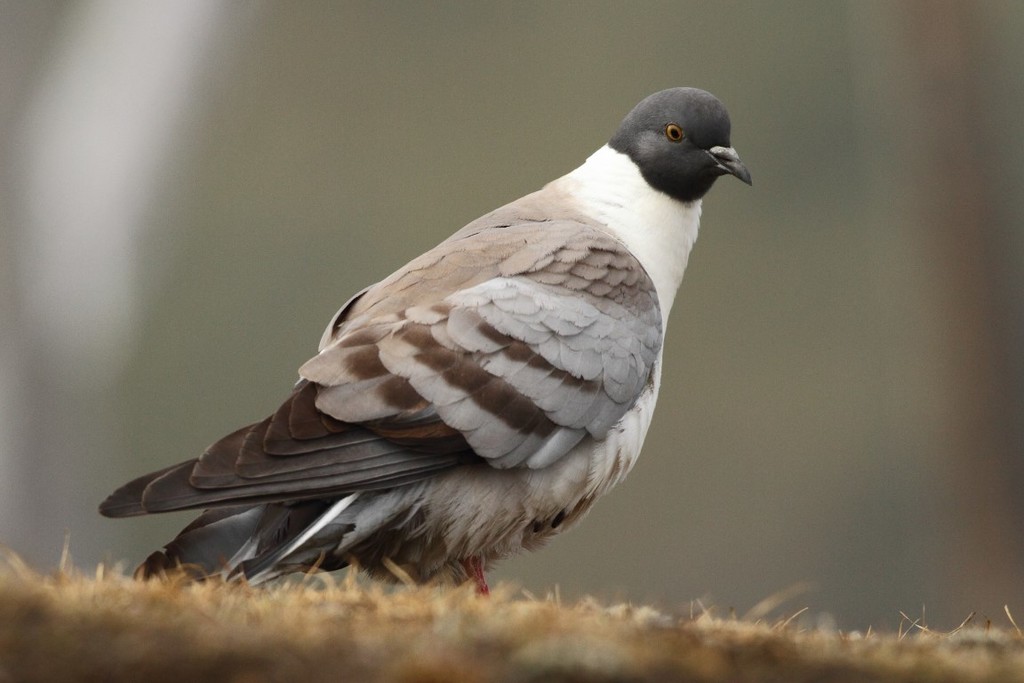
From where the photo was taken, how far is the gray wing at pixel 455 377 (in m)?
4.30

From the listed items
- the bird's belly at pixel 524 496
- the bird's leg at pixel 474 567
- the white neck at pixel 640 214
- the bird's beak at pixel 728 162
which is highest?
the bird's beak at pixel 728 162

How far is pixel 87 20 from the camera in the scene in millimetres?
13234

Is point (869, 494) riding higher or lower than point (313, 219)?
lower

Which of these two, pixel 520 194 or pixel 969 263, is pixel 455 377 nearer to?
pixel 969 263

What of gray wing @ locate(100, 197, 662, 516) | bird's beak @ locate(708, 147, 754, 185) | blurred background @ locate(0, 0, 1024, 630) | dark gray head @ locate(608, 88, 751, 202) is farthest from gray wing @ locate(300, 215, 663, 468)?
blurred background @ locate(0, 0, 1024, 630)

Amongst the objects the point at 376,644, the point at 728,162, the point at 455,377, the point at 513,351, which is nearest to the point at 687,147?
the point at 728,162

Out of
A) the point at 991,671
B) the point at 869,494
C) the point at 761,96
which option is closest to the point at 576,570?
the point at 869,494

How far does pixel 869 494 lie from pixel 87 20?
978 centimetres

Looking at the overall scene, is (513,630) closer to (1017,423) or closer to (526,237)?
(526,237)

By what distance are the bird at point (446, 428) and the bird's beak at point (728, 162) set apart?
87 cm

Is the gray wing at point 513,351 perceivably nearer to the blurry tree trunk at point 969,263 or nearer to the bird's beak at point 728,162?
the bird's beak at point 728,162

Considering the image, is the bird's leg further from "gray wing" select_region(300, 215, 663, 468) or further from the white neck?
the white neck

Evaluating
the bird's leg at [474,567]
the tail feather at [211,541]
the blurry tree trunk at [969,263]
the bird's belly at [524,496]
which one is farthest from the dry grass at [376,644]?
the blurry tree trunk at [969,263]

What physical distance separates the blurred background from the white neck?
231 inches
